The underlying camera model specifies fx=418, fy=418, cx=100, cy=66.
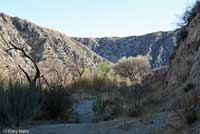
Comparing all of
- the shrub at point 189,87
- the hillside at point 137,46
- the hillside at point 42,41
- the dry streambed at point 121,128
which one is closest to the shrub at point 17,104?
the dry streambed at point 121,128

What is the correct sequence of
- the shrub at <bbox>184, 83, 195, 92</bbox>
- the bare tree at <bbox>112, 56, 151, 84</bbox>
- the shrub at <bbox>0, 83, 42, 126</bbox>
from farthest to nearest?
the bare tree at <bbox>112, 56, 151, 84</bbox> < the shrub at <bbox>184, 83, 195, 92</bbox> < the shrub at <bbox>0, 83, 42, 126</bbox>

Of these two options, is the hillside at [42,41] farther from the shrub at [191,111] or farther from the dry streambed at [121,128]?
the shrub at [191,111]

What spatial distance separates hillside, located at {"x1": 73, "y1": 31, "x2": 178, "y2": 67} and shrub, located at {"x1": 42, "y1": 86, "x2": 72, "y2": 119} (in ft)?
368

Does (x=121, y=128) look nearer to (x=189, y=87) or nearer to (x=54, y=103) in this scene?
(x=54, y=103)

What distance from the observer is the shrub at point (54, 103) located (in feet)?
53.0

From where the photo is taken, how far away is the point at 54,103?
1638cm

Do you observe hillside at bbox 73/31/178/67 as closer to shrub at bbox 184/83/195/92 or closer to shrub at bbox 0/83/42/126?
shrub at bbox 184/83/195/92

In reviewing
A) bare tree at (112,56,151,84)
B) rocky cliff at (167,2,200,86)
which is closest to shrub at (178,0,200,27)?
rocky cliff at (167,2,200,86)

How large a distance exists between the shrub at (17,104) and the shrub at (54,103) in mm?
2379

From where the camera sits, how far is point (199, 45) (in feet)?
66.6

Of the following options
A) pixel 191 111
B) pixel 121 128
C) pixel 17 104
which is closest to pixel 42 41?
pixel 17 104

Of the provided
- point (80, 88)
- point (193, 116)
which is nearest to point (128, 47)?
point (80, 88)

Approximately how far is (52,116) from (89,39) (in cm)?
14775

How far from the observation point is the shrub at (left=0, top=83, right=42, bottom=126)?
12.3 metres
